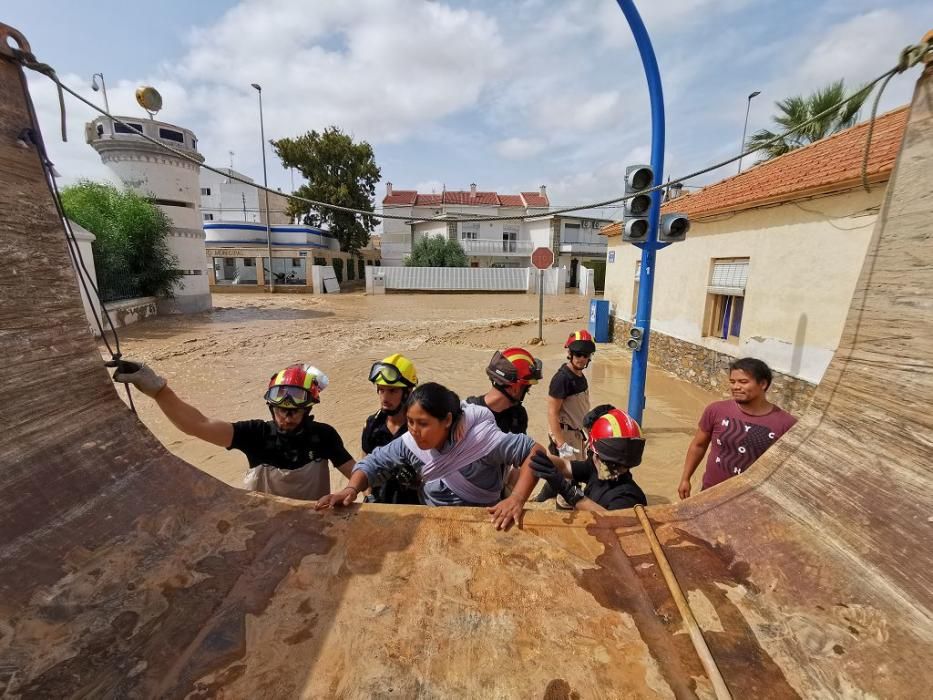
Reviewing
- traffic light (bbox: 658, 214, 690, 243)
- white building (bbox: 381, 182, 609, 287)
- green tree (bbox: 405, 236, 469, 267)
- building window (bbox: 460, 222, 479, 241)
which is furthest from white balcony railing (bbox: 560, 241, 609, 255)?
traffic light (bbox: 658, 214, 690, 243)

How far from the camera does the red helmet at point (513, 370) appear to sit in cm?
289

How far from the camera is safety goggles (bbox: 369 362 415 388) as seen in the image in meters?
2.74

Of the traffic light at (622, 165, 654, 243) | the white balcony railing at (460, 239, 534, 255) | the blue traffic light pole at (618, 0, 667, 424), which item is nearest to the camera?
the blue traffic light pole at (618, 0, 667, 424)

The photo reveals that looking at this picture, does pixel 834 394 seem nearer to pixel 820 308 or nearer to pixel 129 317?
pixel 820 308

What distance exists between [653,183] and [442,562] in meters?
4.42

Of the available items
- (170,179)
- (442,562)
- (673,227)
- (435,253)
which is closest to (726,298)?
(673,227)

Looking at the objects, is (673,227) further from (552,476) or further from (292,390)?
(292,390)

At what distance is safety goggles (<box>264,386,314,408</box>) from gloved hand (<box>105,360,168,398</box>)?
1.64ft

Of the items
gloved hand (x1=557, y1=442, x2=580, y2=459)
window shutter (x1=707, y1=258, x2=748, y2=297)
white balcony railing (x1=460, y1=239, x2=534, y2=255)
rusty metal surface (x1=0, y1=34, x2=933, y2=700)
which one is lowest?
gloved hand (x1=557, y1=442, x2=580, y2=459)

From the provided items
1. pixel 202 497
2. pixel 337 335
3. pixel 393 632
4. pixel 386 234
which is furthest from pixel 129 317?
pixel 386 234

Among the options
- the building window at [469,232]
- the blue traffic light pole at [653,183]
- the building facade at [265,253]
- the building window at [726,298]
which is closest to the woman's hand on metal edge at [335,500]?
the blue traffic light pole at [653,183]

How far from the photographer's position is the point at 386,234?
37500 mm

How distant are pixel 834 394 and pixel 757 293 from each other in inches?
225

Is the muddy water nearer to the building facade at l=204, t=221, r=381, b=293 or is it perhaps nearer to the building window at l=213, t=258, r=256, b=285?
the building facade at l=204, t=221, r=381, b=293
